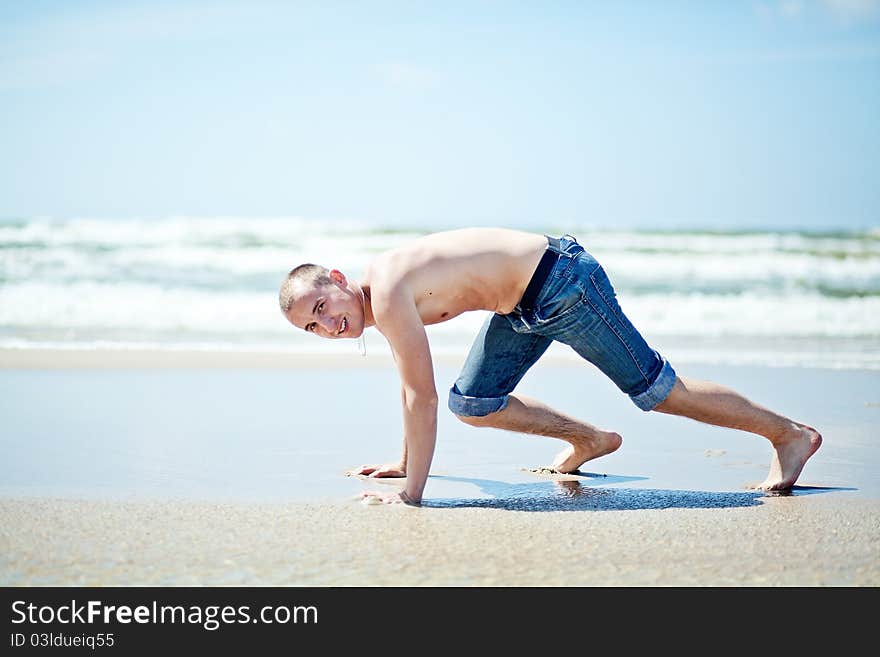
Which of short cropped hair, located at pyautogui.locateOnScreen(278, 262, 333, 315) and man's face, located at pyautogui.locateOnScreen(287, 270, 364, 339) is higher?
short cropped hair, located at pyautogui.locateOnScreen(278, 262, 333, 315)

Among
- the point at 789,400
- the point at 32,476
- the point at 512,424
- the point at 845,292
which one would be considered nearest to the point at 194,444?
the point at 32,476

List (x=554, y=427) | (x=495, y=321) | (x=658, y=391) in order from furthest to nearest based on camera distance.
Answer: (x=554, y=427)
(x=495, y=321)
(x=658, y=391)

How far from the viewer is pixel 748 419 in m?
3.79

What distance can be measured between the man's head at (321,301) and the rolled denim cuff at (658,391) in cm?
105

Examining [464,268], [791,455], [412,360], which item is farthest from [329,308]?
[791,455]

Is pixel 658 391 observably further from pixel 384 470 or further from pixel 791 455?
pixel 384 470

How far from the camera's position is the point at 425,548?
2967 mm

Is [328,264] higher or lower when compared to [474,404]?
higher

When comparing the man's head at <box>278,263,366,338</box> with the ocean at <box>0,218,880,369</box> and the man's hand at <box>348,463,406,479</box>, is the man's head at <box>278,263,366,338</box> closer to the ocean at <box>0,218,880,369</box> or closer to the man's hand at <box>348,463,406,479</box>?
the man's hand at <box>348,463,406,479</box>

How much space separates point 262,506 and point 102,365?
4.09 meters

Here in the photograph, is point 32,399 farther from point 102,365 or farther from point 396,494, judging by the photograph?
point 396,494

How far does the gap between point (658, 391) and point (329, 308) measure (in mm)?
1208

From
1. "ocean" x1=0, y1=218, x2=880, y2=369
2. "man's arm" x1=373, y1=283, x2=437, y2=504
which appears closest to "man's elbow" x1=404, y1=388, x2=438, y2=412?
"man's arm" x1=373, y1=283, x2=437, y2=504

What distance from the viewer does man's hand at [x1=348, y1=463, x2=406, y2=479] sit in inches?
162
